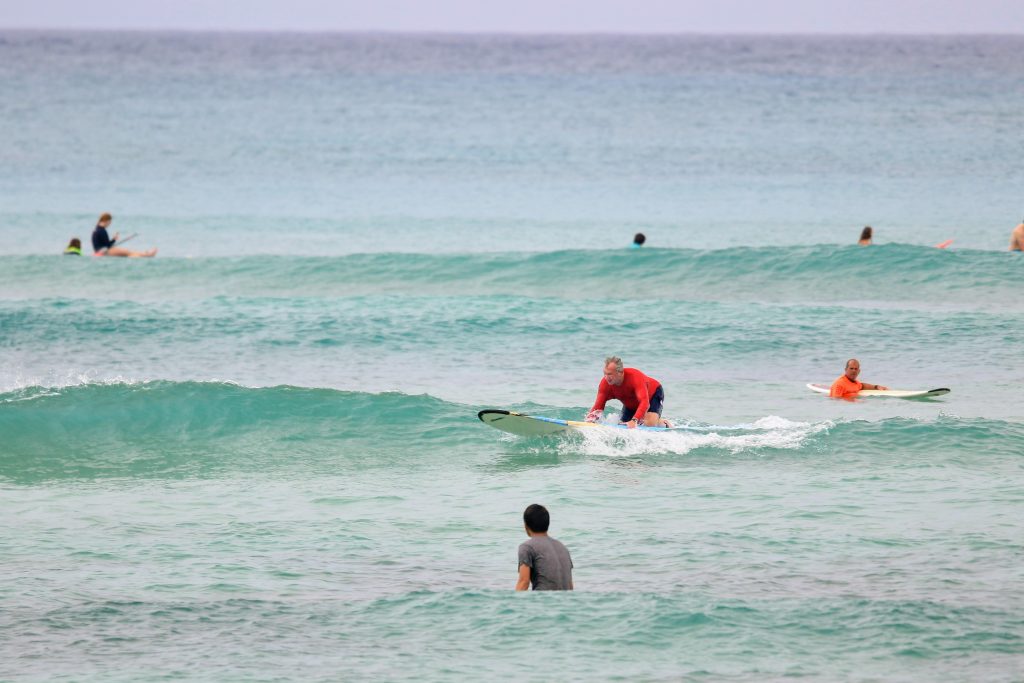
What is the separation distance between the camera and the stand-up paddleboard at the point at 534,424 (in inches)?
631

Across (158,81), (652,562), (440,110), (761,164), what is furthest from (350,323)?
(158,81)

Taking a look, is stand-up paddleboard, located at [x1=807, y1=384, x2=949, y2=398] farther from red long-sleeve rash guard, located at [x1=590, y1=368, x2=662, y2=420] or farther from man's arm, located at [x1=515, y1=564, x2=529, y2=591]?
man's arm, located at [x1=515, y1=564, x2=529, y2=591]

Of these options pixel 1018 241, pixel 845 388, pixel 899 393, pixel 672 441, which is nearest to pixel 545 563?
pixel 672 441

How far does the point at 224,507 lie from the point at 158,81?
96.6 meters

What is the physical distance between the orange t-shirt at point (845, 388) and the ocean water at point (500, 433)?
0.32 meters

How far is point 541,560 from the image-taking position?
10312 millimetres

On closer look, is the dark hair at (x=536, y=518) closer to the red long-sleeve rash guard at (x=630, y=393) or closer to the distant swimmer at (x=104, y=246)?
the red long-sleeve rash guard at (x=630, y=393)

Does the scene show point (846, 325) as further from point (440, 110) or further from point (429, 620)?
point (440, 110)

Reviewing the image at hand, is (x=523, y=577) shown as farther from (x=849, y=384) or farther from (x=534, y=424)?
(x=849, y=384)

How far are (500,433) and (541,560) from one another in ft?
23.8

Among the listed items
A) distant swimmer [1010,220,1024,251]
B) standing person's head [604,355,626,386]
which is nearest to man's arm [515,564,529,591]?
standing person's head [604,355,626,386]

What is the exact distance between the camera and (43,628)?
1019cm

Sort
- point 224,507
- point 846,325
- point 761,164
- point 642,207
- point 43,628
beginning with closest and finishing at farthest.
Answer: point 43,628, point 224,507, point 846,325, point 642,207, point 761,164

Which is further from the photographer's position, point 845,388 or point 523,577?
point 845,388
